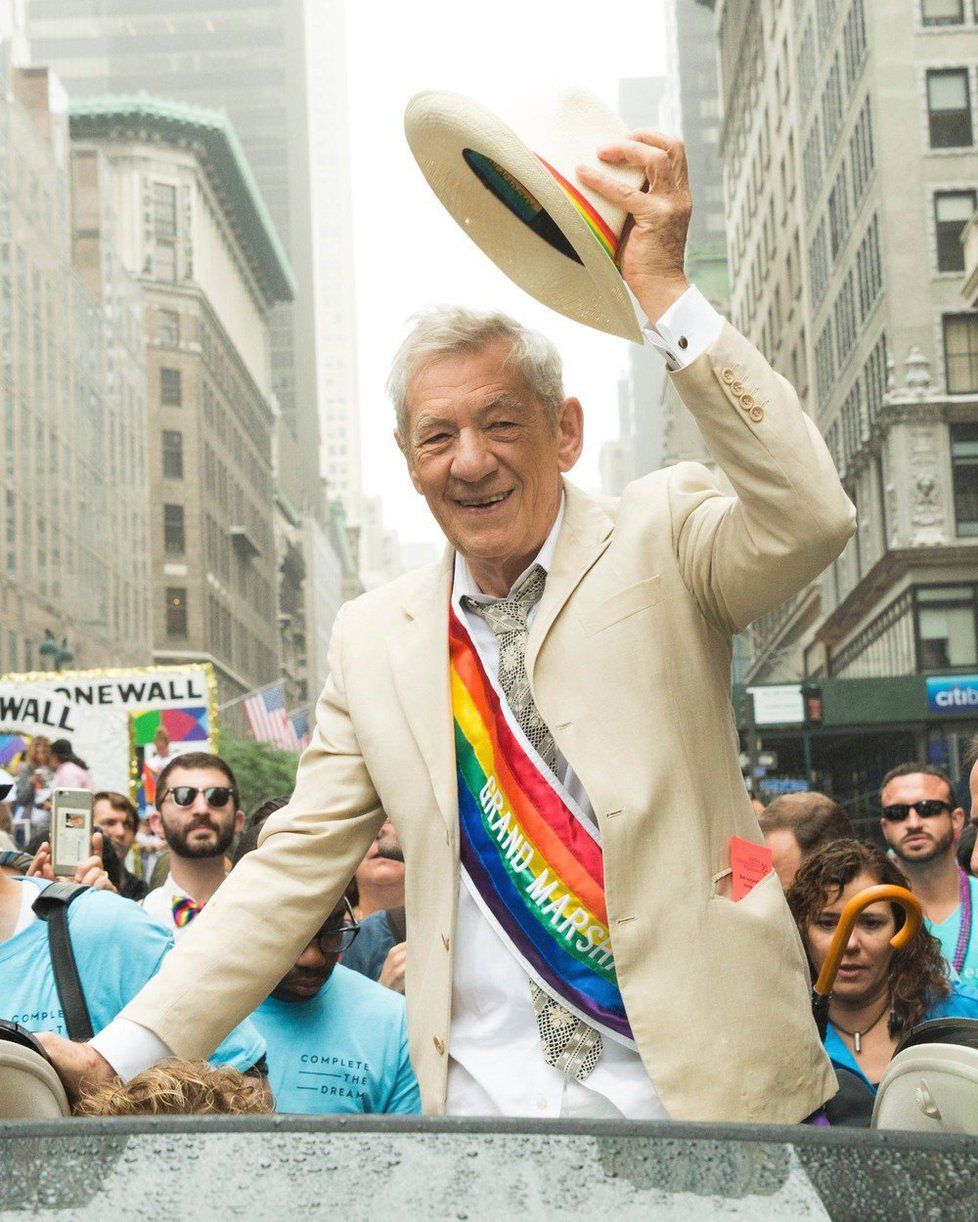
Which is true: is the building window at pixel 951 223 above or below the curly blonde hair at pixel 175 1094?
above

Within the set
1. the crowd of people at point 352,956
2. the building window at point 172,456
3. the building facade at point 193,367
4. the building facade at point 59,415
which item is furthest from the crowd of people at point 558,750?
the building window at point 172,456

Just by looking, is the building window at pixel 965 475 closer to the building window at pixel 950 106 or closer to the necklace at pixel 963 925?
the building window at pixel 950 106

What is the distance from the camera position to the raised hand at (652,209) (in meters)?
2.57

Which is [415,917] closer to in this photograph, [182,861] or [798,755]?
[182,861]

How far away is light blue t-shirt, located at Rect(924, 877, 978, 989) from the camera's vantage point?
5.76 meters

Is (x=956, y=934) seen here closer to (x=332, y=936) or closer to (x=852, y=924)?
(x=332, y=936)

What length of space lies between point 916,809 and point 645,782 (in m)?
4.51

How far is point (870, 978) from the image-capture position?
4.90 m

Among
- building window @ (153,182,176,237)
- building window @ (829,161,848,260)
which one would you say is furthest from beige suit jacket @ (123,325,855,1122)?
building window @ (153,182,176,237)

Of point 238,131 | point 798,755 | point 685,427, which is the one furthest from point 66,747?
point 238,131

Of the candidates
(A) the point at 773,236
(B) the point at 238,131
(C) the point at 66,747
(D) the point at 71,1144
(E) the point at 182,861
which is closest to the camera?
(D) the point at 71,1144

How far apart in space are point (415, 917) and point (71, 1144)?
1.30 metres

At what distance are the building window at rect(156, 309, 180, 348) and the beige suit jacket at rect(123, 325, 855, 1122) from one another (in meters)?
86.4

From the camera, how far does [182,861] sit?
23.1ft
